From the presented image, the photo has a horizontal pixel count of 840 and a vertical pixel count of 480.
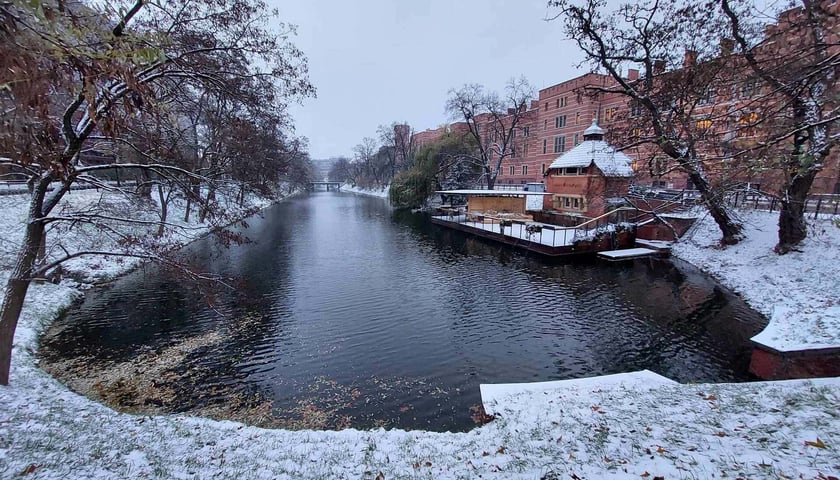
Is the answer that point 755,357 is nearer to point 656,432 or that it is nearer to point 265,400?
point 656,432

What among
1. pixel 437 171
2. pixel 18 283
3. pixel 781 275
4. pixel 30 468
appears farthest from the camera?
pixel 437 171

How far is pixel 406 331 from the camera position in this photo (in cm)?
1111

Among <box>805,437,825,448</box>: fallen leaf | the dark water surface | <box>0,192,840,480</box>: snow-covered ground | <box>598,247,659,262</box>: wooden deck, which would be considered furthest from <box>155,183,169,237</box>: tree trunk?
<box>598,247,659,262</box>: wooden deck

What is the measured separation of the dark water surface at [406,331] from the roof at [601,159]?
8788 mm

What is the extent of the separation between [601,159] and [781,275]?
14105 mm

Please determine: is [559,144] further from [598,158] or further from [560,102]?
[598,158]

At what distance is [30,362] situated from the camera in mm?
8297

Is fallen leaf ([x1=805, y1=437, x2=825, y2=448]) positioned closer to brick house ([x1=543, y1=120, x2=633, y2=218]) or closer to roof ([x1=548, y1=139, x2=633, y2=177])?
brick house ([x1=543, y1=120, x2=633, y2=218])

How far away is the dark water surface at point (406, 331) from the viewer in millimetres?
7992

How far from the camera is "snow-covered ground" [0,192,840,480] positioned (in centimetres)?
406

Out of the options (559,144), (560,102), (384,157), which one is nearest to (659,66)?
(559,144)

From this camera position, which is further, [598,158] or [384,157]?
[384,157]

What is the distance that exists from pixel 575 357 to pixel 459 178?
35.9 m

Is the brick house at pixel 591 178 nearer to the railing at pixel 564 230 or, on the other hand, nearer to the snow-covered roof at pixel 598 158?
the snow-covered roof at pixel 598 158
